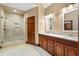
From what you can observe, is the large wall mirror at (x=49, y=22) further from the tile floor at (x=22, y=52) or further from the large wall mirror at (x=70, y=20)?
the tile floor at (x=22, y=52)

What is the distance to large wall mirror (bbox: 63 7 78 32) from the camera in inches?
93.1

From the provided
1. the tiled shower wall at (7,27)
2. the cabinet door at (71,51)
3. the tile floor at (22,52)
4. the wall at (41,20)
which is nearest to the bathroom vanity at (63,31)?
the cabinet door at (71,51)

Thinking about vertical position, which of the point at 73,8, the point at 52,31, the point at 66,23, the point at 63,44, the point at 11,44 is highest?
the point at 73,8

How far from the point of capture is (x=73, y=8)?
98.0 inches

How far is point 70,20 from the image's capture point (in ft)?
8.43

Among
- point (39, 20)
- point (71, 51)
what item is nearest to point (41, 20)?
point (39, 20)

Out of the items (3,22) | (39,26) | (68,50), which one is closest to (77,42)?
(68,50)

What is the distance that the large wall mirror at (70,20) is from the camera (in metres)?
2.37

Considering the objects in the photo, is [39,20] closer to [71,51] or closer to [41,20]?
[41,20]

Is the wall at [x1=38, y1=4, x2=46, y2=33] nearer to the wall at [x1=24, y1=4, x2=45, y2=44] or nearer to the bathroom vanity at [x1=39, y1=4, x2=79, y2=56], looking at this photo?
the wall at [x1=24, y1=4, x2=45, y2=44]

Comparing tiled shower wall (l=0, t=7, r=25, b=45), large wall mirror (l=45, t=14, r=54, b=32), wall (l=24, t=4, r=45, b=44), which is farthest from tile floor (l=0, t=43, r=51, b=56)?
large wall mirror (l=45, t=14, r=54, b=32)

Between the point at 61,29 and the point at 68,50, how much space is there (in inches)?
42.8

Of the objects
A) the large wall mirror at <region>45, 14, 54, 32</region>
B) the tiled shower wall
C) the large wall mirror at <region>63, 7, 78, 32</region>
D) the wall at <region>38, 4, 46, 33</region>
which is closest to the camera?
the large wall mirror at <region>63, 7, 78, 32</region>

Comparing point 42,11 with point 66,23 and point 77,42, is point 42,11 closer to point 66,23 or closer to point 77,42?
point 66,23
